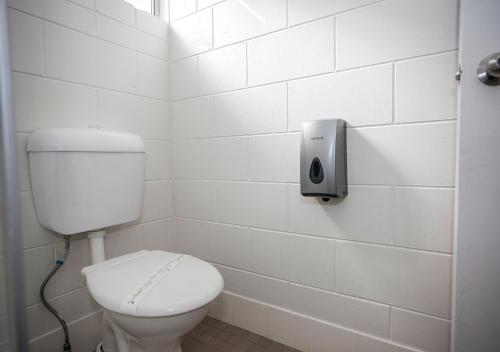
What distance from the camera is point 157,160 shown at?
1533mm

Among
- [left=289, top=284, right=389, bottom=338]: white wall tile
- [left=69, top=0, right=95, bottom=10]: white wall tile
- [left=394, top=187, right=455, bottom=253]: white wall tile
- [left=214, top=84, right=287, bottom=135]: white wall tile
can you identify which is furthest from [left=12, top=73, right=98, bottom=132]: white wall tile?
[left=394, top=187, right=455, bottom=253]: white wall tile

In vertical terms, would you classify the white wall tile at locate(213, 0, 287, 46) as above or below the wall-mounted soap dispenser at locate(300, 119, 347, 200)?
above

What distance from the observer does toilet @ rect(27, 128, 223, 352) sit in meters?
0.83

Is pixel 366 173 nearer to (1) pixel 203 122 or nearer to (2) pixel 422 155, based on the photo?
(2) pixel 422 155

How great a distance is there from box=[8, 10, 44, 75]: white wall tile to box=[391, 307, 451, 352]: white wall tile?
1.58 metres

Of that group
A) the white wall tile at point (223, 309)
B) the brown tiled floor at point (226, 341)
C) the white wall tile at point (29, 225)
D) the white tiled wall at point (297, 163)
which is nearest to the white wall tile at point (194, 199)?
the white tiled wall at point (297, 163)

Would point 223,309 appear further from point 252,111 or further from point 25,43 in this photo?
point 25,43

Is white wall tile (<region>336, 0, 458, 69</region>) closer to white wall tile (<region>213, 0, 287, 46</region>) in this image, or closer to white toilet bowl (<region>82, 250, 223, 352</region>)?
white wall tile (<region>213, 0, 287, 46</region>)

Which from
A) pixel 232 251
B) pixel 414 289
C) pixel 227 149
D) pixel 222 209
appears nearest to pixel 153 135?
pixel 227 149

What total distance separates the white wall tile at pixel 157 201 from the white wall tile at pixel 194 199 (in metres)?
0.04

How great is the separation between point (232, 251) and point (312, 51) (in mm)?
960

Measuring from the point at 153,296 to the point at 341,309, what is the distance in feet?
2.38

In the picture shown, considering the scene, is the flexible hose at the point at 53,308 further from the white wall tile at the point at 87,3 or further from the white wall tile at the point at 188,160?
the white wall tile at the point at 87,3

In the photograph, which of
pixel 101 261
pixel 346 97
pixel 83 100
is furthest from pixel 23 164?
pixel 346 97
